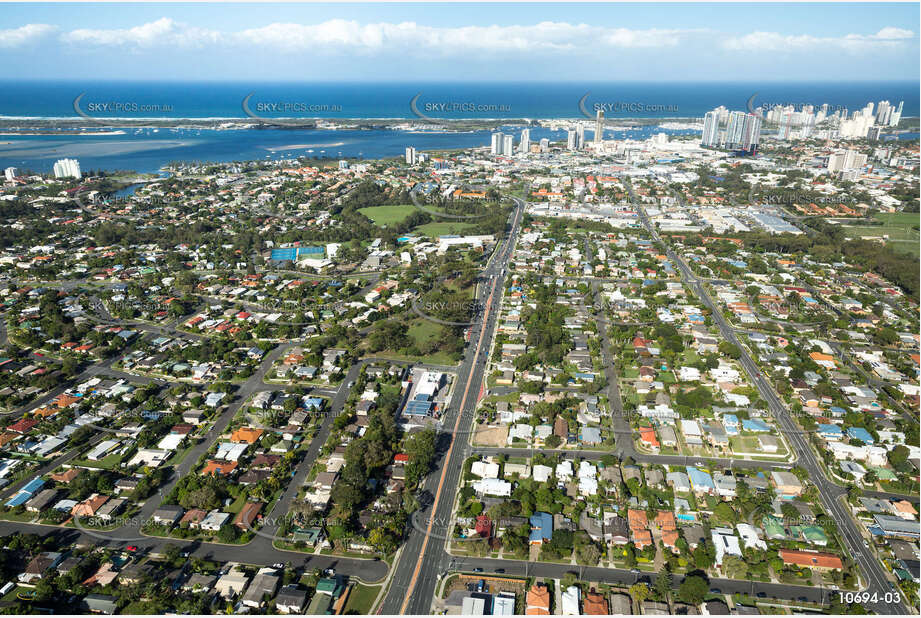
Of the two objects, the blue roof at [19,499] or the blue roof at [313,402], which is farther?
the blue roof at [313,402]

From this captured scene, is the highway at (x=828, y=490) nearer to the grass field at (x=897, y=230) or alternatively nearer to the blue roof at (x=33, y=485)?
the grass field at (x=897, y=230)

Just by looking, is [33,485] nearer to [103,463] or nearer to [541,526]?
[103,463]

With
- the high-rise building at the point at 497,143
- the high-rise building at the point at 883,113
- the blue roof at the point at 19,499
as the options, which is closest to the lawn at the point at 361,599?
the blue roof at the point at 19,499

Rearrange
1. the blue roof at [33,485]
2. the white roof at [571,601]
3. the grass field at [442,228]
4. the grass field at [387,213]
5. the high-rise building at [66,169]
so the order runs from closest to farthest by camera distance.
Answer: the white roof at [571,601]
the blue roof at [33,485]
the grass field at [442,228]
the grass field at [387,213]
the high-rise building at [66,169]

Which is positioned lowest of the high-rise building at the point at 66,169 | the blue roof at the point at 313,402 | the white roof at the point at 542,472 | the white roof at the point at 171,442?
the white roof at the point at 542,472

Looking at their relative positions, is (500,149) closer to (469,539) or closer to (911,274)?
(911,274)

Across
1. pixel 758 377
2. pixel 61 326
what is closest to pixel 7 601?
pixel 61 326

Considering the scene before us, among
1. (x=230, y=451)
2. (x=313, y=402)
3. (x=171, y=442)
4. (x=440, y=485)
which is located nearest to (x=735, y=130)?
(x=313, y=402)
